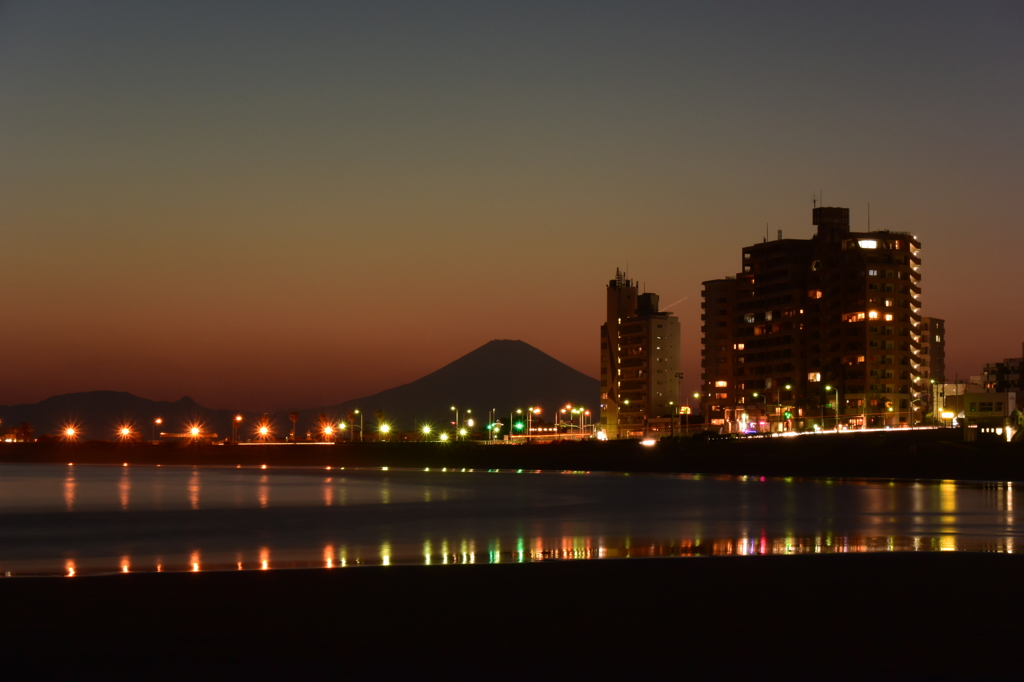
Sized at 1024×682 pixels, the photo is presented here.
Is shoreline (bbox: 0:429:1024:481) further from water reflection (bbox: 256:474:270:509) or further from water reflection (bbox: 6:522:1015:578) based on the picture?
water reflection (bbox: 6:522:1015:578)

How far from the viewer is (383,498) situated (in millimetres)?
43781

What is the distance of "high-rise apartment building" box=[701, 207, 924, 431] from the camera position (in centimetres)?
14338

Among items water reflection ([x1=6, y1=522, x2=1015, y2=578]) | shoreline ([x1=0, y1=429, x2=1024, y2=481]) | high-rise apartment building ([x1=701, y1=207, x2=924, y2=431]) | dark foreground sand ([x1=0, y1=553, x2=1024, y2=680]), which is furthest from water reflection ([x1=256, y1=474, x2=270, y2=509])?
high-rise apartment building ([x1=701, y1=207, x2=924, y2=431])

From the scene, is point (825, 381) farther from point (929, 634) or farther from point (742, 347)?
point (929, 634)

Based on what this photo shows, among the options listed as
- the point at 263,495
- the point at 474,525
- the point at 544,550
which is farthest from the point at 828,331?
the point at 544,550

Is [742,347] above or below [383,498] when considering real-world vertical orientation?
above

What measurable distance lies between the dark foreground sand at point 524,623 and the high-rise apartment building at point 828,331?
400 ft

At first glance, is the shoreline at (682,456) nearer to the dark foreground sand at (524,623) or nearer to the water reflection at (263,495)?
the water reflection at (263,495)

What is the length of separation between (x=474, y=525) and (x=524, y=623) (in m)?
16.8

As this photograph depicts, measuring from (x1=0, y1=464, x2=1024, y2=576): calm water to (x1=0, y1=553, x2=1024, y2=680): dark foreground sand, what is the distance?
3.45 m

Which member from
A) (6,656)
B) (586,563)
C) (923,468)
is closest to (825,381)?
(923,468)

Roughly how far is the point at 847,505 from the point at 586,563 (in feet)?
69.7

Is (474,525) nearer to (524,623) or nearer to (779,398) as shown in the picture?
(524,623)

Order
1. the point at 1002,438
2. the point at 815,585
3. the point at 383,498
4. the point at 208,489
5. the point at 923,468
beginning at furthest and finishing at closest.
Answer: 1. the point at 1002,438
2. the point at 923,468
3. the point at 208,489
4. the point at 383,498
5. the point at 815,585
